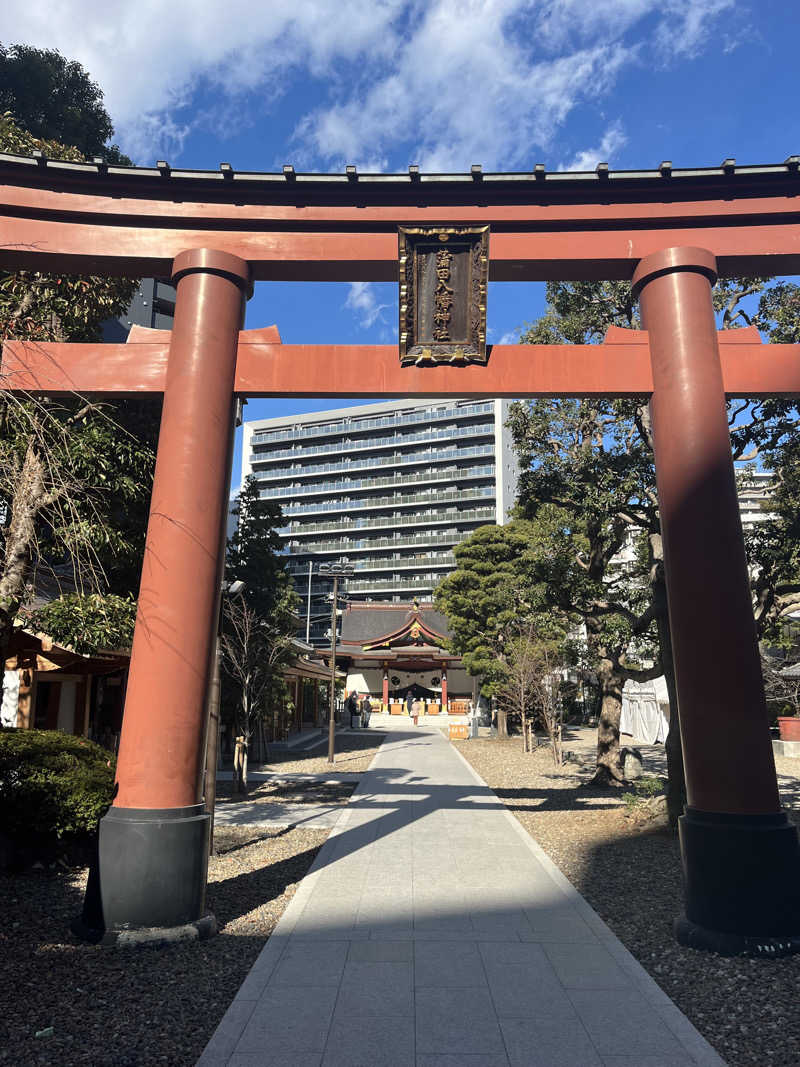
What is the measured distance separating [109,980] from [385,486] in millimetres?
74444

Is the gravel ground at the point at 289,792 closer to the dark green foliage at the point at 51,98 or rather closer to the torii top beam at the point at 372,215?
the torii top beam at the point at 372,215

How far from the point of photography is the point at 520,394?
275 inches

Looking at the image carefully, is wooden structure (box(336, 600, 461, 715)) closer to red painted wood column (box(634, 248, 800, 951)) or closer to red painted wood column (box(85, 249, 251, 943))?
red painted wood column (box(634, 248, 800, 951))

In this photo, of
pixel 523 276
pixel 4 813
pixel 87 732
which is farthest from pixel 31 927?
pixel 87 732

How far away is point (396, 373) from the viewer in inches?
278

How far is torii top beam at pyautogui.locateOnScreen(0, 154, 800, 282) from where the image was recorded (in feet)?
23.7

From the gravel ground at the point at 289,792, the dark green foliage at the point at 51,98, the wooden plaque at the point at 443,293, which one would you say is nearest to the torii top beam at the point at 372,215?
the wooden plaque at the point at 443,293

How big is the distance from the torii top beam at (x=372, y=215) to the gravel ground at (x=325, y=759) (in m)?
13.6

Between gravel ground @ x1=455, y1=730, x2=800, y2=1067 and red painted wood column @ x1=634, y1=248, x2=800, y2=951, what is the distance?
413 mm

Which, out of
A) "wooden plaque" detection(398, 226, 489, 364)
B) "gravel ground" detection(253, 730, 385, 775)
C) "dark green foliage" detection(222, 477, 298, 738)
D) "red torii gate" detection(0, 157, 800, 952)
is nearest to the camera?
"red torii gate" detection(0, 157, 800, 952)

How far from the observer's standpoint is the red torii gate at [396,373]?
18.4ft

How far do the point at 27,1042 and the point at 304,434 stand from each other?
83560mm

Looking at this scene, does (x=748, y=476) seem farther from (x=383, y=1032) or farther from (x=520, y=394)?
(x=383, y=1032)

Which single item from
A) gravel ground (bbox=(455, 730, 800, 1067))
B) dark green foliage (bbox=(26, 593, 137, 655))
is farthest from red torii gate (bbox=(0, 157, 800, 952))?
dark green foliage (bbox=(26, 593, 137, 655))
